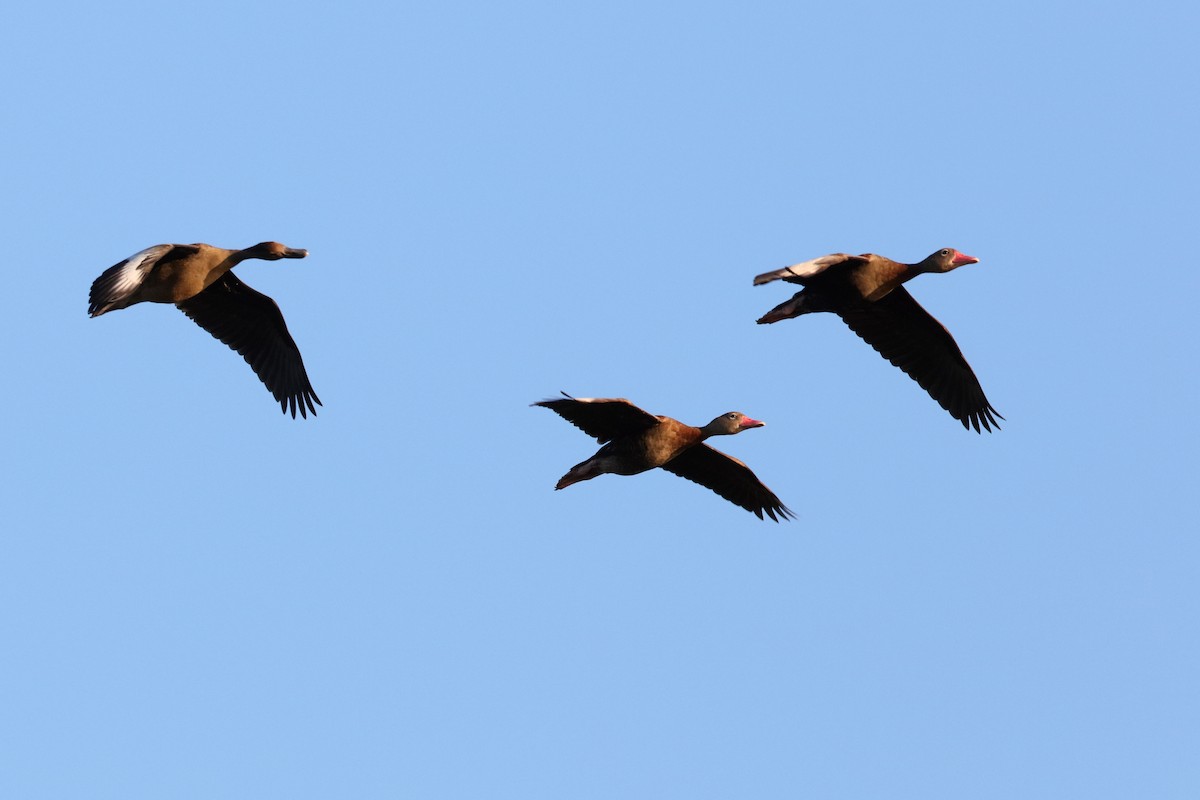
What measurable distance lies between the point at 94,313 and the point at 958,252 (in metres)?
9.13

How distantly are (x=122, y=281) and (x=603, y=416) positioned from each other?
4.88 meters

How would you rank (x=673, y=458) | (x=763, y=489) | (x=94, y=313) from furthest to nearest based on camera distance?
(x=763, y=489) → (x=673, y=458) → (x=94, y=313)

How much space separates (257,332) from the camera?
2206 cm

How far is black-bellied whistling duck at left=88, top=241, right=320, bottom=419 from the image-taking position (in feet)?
64.8

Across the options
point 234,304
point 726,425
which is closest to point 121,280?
point 234,304

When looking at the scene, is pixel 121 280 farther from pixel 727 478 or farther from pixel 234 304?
pixel 727 478

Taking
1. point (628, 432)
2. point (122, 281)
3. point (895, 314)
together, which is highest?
point (895, 314)

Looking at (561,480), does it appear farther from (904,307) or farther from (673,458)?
(904,307)

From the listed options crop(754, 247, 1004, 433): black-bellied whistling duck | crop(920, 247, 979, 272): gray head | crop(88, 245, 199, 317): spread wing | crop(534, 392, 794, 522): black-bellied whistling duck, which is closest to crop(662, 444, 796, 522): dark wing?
crop(534, 392, 794, 522): black-bellied whistling duck

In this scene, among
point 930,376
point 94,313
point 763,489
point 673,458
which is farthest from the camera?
point 930,376

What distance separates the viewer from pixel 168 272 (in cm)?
1978

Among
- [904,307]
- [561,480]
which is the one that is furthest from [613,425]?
[904,307]

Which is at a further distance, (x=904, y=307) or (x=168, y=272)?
(x=904, y=307)

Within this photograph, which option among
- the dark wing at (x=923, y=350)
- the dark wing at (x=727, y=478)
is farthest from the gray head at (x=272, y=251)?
the dark wing at (x=923, y=350)
